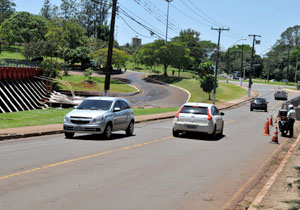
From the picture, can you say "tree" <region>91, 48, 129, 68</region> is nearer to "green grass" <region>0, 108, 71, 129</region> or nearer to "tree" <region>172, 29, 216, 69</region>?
"tree" <region>172, 29, 216, 69</region>

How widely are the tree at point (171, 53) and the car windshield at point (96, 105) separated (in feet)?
261

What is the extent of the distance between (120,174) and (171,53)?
89.2 meters

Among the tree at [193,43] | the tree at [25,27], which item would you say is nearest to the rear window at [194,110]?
the tree at [25,27]

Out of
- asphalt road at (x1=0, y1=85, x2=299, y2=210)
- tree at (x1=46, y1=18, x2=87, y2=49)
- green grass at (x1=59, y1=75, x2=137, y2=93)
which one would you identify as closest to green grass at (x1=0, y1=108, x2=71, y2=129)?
asphalt road at (x1=0, y1=85, x2=299, y2=210)

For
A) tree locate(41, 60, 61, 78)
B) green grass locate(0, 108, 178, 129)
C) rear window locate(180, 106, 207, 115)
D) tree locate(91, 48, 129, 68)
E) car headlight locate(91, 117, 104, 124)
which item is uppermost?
tree locate(91, 48, 129, 68)

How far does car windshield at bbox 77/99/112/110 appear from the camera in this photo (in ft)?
60.3

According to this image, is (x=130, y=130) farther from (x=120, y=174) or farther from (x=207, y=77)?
(x=207, y=77)

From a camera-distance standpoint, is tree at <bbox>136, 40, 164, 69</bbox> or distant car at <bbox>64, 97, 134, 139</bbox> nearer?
distant car at <bbox>64, 97, 134, 139</bbox>

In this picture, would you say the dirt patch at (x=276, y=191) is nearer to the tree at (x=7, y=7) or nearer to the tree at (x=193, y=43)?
the tree at (x=193, y=43)

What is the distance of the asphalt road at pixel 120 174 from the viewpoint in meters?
7.72

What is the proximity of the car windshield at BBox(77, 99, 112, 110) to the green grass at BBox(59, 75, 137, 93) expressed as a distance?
54810 millimetres

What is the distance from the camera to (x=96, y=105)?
18.5 m

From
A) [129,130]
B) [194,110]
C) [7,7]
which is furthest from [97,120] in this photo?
[7,7]

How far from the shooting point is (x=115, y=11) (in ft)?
103
